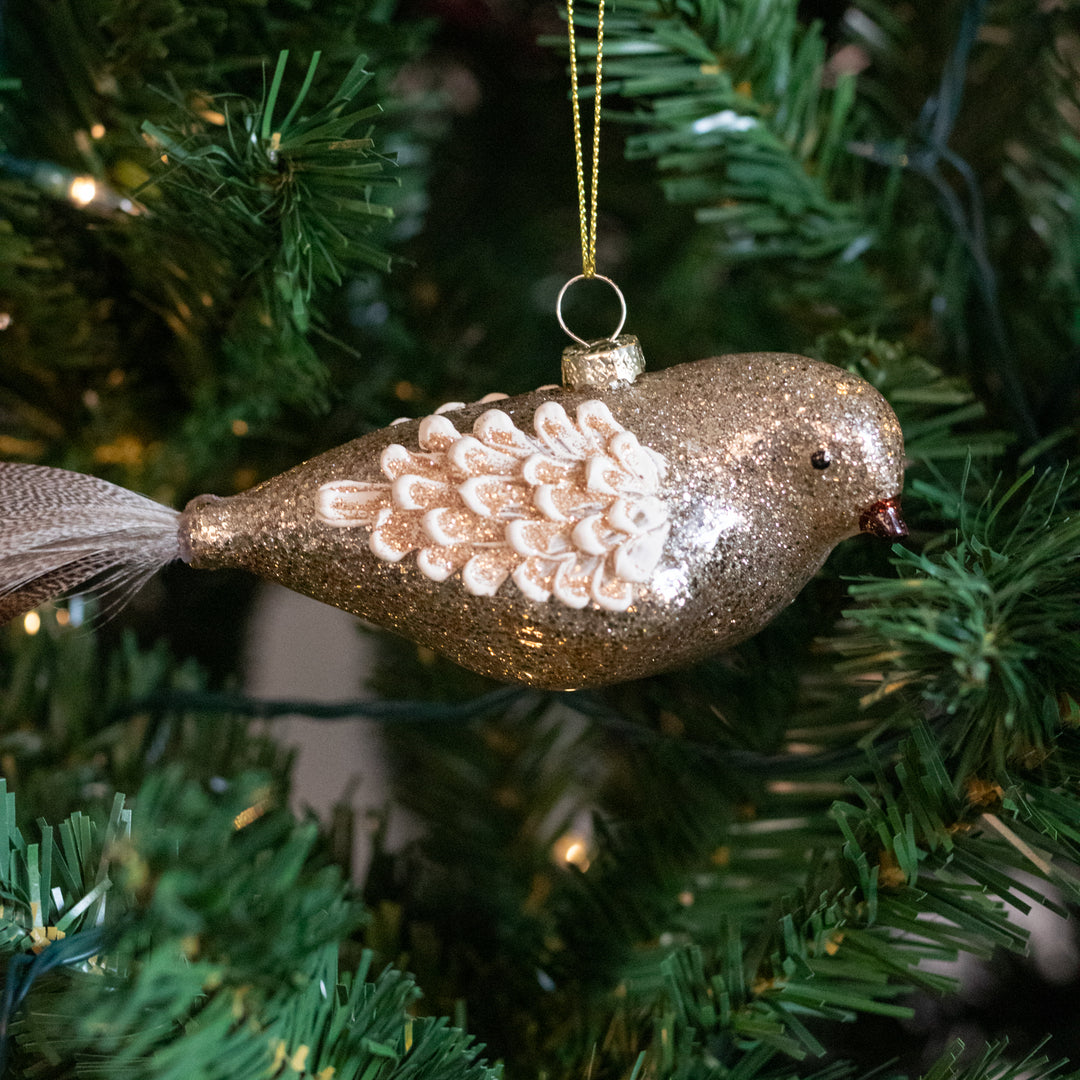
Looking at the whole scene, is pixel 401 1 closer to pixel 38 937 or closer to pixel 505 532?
pixel 505 532

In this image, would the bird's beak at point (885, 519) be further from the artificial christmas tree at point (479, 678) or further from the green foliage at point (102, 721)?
the green foliage at point (102, 721)

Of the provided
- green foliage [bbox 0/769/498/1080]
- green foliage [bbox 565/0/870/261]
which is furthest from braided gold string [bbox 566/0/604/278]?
green foliage [bbox 0/769/498/1080]

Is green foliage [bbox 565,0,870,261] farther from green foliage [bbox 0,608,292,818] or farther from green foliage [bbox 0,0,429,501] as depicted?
green foliage [bbox 0,608,292,818]

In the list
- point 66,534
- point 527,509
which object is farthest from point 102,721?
point 527,509

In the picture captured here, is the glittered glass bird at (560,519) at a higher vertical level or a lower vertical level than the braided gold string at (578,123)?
lower

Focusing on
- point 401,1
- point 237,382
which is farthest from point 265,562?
point 401,1

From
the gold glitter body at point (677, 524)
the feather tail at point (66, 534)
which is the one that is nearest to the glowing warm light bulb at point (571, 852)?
the gold glitter body at point (677, 524)

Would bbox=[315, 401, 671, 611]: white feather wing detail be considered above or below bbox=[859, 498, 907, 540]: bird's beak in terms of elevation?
above
